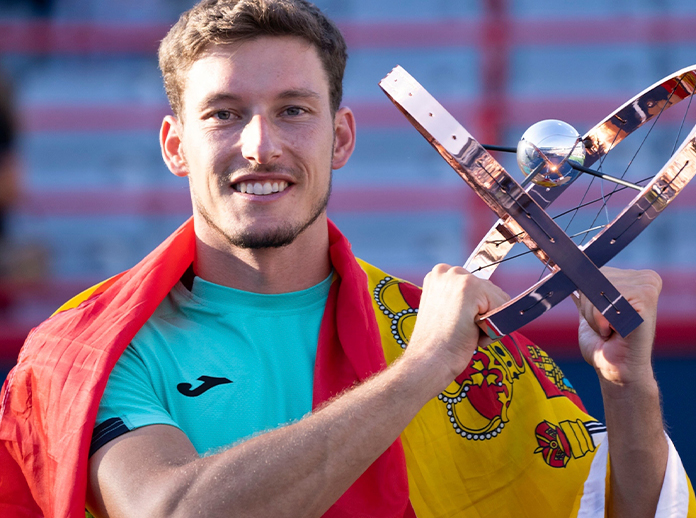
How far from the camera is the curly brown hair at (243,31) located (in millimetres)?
1656

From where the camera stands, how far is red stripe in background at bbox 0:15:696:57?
4.05 m

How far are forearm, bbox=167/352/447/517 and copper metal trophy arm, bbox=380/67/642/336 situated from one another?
327 mm

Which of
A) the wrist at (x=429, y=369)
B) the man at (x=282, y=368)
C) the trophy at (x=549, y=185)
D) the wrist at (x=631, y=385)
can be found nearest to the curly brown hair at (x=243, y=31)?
the man at (x=282, y=368)

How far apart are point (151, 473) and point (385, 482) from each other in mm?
466

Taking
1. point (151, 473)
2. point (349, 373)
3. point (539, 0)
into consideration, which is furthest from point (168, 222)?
point (151, 473)

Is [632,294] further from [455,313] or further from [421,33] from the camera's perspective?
[421,33]

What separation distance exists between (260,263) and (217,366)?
231 mm

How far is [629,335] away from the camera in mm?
1521

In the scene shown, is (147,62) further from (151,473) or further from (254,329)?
(151,473)

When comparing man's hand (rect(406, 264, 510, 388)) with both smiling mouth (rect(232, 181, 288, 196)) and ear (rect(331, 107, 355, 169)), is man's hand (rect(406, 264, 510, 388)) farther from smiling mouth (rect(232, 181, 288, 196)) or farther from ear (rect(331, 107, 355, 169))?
ear (rect(331, 107, 355, 169))

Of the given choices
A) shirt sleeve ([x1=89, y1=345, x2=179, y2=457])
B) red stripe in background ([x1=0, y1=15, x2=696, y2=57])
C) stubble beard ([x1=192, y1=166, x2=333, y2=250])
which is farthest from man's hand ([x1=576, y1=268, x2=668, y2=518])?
red stripe in background ([x1=0, y1=15, x2=696, y2=57])

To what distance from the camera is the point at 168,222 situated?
160 inches

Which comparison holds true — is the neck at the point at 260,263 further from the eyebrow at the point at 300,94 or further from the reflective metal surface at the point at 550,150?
the reflective metal surface at the point at 550,150

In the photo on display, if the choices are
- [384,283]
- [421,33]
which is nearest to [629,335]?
[384,283]
